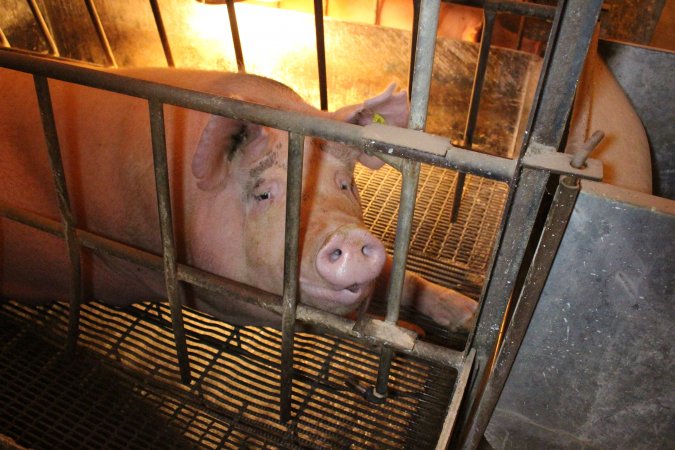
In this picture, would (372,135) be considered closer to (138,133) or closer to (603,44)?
(138,133)

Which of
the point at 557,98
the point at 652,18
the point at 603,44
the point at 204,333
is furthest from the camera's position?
the point at 652,18

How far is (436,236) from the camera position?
3.17 metres

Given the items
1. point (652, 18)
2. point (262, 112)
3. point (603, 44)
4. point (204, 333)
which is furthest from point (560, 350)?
point (652, 18)

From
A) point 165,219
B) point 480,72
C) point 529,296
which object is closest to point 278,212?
point 165,219

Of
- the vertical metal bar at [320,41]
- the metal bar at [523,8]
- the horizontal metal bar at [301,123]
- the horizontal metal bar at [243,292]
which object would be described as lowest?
the horizontal metal bar at [243,292]

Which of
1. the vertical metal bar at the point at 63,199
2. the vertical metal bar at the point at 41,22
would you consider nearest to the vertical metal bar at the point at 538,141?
the vertical metal bar at the point at 63,199

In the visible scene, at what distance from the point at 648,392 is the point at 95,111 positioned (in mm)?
2351

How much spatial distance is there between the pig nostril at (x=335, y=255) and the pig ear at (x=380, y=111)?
0.49 metres

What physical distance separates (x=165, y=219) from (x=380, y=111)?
896 millimetres

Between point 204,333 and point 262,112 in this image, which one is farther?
point 204,333

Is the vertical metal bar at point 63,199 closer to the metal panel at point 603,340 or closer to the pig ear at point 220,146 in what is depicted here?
the pig ear at point 220,146

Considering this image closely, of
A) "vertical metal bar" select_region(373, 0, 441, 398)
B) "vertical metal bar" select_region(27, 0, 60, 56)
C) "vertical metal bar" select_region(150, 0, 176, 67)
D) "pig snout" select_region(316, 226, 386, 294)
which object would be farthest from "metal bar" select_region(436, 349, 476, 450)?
"vertical metal bar" select_region(27, 0, 60, 56)

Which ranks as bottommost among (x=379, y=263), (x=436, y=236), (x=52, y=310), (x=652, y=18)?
(x=52, y=310)

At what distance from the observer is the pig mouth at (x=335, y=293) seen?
6.24ft
